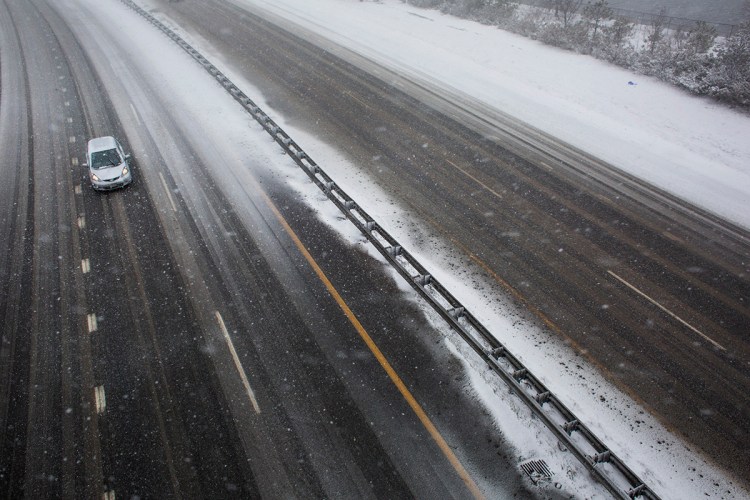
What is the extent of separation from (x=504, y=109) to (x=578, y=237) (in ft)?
37.3

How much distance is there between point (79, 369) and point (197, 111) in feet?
54.5

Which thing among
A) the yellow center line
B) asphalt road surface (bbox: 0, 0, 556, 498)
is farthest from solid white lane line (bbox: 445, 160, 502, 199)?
the yellow center line

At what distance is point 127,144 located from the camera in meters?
20.6

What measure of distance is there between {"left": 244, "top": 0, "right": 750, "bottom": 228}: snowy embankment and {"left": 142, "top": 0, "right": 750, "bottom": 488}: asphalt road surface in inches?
62.4

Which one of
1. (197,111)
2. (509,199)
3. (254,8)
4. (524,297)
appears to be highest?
(254,8)

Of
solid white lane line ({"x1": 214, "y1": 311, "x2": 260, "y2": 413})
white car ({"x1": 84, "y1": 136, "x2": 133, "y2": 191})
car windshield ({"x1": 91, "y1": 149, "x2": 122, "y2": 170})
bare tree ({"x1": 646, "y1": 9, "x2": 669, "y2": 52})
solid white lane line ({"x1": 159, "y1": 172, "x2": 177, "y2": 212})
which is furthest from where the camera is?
bare tree ({"x1": 646, "y1": 9, "x2": 669, "y2": 52})

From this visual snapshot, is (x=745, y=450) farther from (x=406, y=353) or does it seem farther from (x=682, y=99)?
(x=682, y=99)

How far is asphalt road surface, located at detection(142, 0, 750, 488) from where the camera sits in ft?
36.2

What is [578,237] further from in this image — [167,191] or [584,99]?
[167,191]

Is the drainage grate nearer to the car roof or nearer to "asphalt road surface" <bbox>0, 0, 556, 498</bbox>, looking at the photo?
"asphalt road surface" <bbox>0, 0, 556, 498</bbox>

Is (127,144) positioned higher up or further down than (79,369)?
higher up

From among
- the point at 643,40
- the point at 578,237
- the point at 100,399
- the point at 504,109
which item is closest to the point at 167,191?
the point at 100,399

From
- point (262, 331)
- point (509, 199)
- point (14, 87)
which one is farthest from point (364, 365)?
point (14, 87)

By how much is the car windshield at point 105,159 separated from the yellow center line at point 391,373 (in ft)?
24.6
